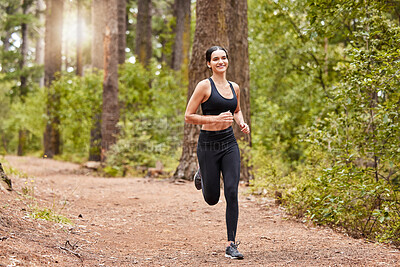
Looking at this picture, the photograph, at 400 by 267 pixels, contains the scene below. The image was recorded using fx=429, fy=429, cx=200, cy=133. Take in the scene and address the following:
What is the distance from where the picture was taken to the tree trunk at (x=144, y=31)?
22484mm

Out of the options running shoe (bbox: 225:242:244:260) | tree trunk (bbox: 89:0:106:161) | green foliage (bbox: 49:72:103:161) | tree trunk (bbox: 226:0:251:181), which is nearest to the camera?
running shoe (bbox: 225:242:244:260)

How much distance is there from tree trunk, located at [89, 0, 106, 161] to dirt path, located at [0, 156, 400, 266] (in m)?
8.62

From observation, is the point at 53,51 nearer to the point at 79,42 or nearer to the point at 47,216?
the point at 79,42

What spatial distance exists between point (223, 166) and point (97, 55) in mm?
14649

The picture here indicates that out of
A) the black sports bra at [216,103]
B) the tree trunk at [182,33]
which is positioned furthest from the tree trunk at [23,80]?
the black sports bra at [216,103]

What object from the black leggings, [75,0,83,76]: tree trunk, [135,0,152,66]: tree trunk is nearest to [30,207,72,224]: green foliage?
the black leggings

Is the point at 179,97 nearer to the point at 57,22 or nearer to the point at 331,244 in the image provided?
the point at 57,22

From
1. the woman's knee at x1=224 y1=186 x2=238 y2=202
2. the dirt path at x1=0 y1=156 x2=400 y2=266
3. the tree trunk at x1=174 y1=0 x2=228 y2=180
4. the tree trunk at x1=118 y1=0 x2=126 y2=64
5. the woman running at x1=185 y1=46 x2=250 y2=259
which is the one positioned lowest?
the dirt path at x1=0 y1=156 x2=400 y2=266

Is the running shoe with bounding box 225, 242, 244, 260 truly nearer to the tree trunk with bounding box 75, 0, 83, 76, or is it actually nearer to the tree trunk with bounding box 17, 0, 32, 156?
the tree trunk with bounding box 75, 0, 83, 76

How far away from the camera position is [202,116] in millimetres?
4984

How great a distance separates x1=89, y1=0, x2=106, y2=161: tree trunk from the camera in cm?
1784

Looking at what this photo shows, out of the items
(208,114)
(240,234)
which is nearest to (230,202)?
(208,114)

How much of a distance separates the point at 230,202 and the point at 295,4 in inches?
484

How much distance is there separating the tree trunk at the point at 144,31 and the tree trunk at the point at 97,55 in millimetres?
3589
